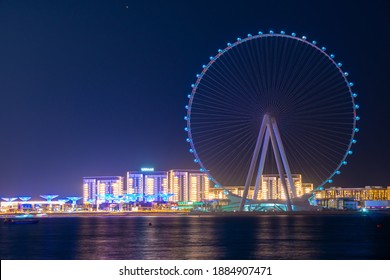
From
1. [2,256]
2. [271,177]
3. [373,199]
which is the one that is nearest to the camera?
[2,256]

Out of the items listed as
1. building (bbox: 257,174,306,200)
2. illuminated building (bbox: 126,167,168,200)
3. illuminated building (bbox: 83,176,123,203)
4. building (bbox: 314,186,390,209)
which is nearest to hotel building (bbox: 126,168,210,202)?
illuminated building (bbox: 126,167,168,200)

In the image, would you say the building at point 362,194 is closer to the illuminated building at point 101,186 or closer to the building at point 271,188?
the building at point 271,188

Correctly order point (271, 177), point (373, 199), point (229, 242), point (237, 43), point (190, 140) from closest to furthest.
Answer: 1. point (229, 242)
2. point (237, 43)
3. point (190, 140)
4. point (271, 177)
5. point (373, 199)

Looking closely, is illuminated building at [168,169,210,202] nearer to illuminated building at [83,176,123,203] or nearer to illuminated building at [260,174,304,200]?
illuminated building at [83,176,123,203]

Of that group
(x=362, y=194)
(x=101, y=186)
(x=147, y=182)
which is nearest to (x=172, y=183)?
(x=147, y=182)
